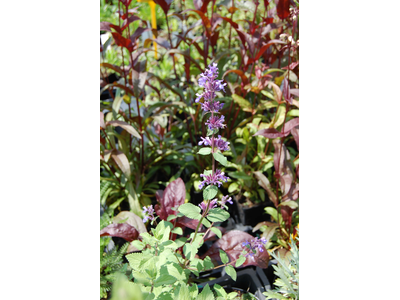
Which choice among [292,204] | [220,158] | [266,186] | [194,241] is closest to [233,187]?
[266,186]

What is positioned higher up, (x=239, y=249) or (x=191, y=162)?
(x=191, y=162)

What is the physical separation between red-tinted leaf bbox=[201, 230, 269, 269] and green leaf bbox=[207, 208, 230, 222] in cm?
47

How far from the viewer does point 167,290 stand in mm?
1056

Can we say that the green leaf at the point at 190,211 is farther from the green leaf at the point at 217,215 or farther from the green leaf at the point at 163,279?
the green leaf at the point at 163,279

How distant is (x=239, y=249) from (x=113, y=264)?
0.55 metres

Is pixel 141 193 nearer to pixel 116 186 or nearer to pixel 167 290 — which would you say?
pixel 116 186

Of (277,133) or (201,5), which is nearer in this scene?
(277,133)

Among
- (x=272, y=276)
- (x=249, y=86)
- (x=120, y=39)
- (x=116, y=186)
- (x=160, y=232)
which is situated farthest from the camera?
(x=116, y=186)

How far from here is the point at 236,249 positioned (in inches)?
55.1

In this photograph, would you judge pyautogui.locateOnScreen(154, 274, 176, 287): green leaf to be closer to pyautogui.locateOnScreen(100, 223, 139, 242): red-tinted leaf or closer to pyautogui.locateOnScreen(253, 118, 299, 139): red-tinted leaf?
pyautogui.locateOnScreen(100, 223, 139, 242): red-tinted leaf

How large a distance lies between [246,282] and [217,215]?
69 cm

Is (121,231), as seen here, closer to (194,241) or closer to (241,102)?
(194,241)

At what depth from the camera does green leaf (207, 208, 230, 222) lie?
94 cm
